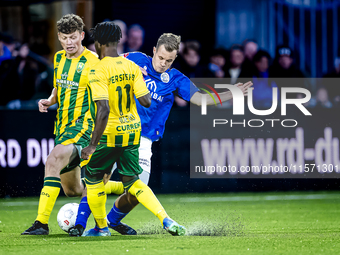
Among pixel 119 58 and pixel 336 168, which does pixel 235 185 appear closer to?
pixel 336 168

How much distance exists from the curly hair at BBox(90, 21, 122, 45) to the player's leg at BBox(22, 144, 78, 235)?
3.68 ft

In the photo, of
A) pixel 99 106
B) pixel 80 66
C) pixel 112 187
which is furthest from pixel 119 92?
pixel 112 187

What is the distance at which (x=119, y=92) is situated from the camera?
6.57 m

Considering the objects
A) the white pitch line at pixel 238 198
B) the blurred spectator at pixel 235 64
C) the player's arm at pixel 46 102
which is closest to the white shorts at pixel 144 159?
the player's arm at pixel 46 102

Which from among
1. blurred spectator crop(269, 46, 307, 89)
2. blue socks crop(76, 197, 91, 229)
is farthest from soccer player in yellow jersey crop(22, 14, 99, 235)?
blurred spectator crop(269, 46, 307, 89)

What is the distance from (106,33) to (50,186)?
62.3 inches

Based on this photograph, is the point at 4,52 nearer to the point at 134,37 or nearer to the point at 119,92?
the point at 134,37

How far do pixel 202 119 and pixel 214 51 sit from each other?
144cm

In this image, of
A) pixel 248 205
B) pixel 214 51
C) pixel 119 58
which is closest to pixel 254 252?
pixel 119 58

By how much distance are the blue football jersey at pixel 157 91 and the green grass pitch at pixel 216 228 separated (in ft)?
3.67

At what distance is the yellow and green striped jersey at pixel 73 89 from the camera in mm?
7070

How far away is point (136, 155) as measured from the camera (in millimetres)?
6727

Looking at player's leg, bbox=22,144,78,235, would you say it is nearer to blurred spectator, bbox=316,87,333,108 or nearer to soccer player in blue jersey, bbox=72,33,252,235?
soccer player in blue jersey, bbox=72,33,252,235

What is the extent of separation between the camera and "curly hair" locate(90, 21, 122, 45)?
21.7ft
